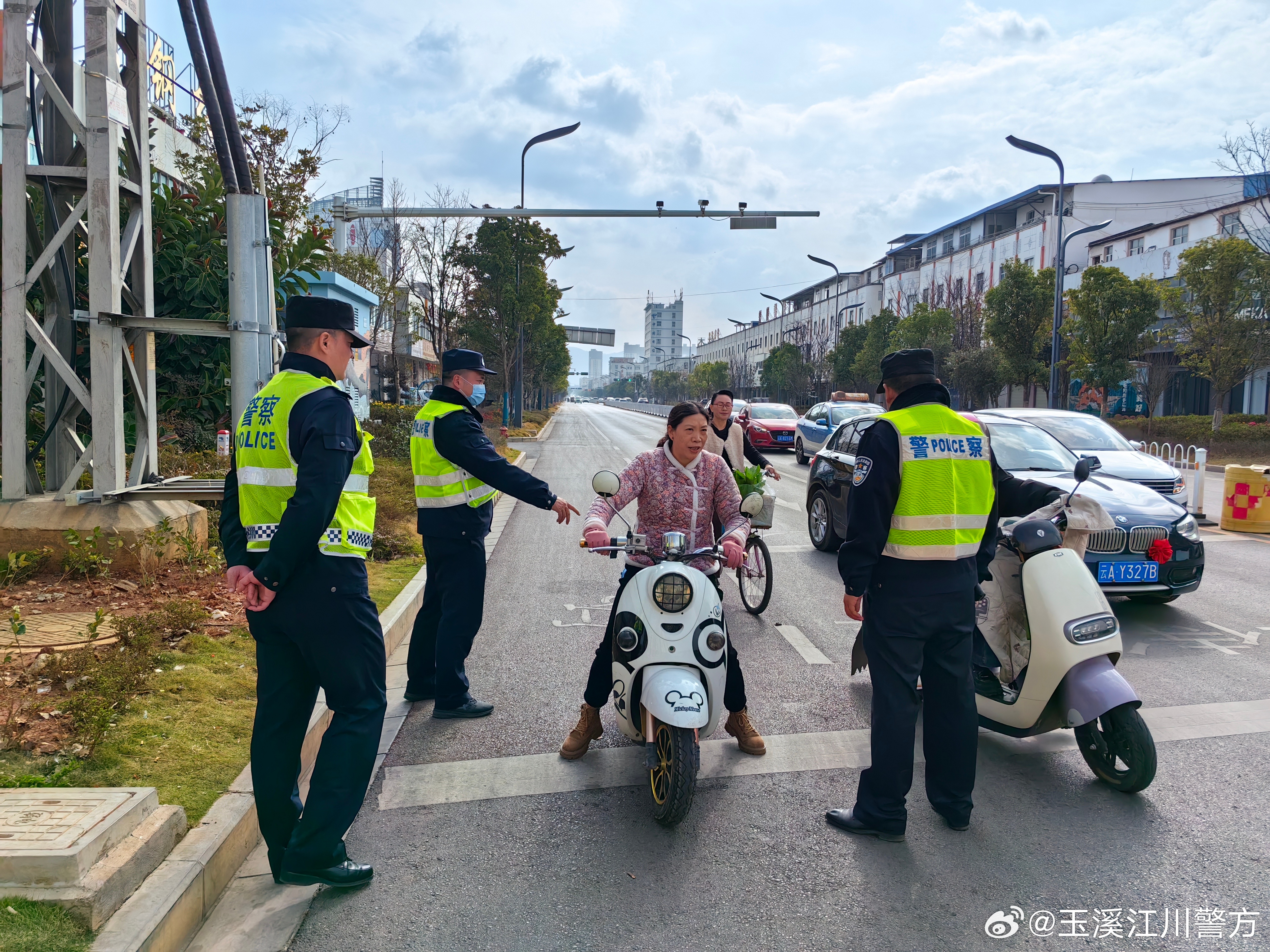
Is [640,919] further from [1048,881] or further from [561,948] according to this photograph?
[1048,881]

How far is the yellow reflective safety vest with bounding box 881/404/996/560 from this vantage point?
358 cm

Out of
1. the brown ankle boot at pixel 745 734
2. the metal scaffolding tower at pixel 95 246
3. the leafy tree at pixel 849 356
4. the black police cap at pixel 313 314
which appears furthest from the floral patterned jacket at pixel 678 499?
the leafy tree at pixel 849 356

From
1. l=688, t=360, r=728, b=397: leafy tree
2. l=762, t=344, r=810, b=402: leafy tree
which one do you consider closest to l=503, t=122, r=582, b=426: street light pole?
l=762, t=344, r=810, b=402: leafy tree

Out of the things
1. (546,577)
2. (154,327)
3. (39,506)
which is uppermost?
(154,327)

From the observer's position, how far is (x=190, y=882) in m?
2.97

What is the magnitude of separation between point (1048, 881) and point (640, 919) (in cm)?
151

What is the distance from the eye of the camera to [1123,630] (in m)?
6.76

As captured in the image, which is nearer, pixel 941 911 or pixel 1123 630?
pixel 941 911

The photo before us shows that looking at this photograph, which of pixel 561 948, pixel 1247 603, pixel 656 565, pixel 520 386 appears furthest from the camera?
pixel 520 386

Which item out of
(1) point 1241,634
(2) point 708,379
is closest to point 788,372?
(2) point 708,379

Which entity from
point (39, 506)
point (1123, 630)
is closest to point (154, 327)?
point (39, 506)

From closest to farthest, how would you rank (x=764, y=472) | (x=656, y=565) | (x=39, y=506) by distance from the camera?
(x=656, y=565), (x=39, y=506), (x=764, y=472)

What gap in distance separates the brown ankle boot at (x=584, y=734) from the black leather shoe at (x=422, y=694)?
46.4 inches

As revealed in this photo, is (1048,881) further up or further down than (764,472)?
further down
